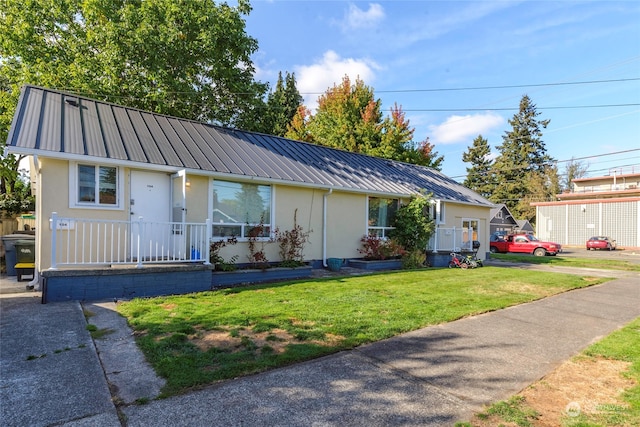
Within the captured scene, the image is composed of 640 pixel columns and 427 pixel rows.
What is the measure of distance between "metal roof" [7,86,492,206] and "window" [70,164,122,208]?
437 millimetres

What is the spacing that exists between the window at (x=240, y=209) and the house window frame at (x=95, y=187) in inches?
87.5

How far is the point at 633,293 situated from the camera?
28.7 feet

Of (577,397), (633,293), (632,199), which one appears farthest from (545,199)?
(577,397)

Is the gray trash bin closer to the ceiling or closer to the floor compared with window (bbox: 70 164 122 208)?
closer to the floor

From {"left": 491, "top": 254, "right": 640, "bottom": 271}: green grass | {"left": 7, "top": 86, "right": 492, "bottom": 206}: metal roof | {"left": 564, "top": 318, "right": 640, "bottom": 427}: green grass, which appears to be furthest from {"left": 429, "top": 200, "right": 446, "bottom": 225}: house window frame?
{"left": 564, "top": 318, "right": 640, "bottom": 427}: green grass

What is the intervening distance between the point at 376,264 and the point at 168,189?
7284 mm

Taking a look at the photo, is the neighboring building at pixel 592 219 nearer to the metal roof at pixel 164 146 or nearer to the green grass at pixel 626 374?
the metal roof at pixel 164 146

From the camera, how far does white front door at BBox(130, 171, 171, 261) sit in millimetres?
7961

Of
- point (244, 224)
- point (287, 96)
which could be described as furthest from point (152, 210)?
point (287, 96)

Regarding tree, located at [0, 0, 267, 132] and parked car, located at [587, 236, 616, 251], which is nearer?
tree, located at [0, 0, 267, 132]

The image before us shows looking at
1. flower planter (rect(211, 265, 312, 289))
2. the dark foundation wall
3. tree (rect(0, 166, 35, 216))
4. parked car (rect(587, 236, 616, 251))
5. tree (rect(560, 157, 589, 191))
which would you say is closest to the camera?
the dark foundation wall

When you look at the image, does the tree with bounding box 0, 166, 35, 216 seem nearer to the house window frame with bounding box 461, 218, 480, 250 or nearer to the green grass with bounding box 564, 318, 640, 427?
the green grass with bounding box 564, 318, 640, 427

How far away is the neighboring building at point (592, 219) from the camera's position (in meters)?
31.1

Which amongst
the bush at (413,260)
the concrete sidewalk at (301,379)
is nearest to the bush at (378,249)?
the bush at (413,260)
